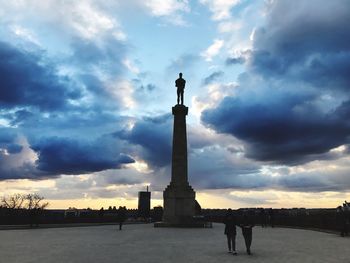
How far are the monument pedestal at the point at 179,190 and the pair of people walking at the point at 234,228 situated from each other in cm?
2309

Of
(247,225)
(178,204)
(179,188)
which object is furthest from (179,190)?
(247,225)

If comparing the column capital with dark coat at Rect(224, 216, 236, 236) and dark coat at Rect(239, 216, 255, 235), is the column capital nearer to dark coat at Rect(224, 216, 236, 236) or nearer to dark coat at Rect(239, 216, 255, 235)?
dark coat at Rect(224, 216, 236, 236)

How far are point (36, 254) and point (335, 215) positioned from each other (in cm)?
2197

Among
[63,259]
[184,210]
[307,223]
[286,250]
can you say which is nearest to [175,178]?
[184,210]

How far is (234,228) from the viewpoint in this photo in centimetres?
1662

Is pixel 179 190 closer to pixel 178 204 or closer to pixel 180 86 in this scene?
pixel 178 204

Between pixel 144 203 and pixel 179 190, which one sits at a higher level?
pixel 144 203

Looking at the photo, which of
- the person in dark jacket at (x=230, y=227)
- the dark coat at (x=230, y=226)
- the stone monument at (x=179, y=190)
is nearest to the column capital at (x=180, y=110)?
the stone monument at (x=179, y=190)

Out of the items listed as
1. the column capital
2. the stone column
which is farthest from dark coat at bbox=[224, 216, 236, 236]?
the column capital

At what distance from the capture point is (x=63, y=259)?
46.8 ft

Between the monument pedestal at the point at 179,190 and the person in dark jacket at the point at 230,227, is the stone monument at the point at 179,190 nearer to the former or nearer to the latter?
the monument pedestal at the point at 179,190

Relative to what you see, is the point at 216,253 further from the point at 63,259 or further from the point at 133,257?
the point at 63,259

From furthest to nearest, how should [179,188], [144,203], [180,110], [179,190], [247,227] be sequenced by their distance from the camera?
[144,203] < [180,110] < [179,188] < [179,190] < [247,227]

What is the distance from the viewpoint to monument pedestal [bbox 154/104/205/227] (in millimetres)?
40438
